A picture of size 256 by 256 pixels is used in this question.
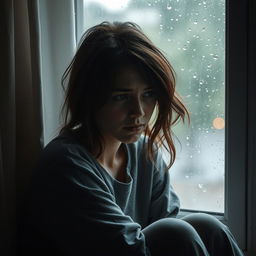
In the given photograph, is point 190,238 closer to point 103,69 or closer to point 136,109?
point 136,109

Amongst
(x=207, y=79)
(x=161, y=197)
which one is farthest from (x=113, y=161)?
(x=207, y=79)

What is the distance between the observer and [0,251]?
113 centimetres

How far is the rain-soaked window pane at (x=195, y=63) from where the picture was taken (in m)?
1.44

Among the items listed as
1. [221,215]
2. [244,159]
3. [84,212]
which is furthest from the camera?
[221,215]

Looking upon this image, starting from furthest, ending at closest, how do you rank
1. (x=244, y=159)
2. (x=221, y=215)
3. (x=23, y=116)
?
(x=221, y=215) → (x=244, y=159) → (x=23, y=116)

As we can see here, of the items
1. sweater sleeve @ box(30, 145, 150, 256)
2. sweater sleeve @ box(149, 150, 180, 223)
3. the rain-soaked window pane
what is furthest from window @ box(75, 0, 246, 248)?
sweater sleeve @ box(30, 145, 150, 256)

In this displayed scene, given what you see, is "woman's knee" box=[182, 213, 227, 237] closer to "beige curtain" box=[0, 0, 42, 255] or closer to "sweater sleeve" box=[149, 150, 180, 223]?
"sweater sleeve" box=[149, 150, 180, 223]

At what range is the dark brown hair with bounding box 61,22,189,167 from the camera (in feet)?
3.65

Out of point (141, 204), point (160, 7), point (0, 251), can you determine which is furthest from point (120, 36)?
point (0, 251)

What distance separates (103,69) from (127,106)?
0.10 metres

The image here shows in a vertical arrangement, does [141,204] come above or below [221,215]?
above

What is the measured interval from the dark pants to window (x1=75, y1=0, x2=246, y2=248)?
0.34 m

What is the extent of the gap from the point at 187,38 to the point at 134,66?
0.41m

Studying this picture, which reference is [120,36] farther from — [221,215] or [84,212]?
[221,215]
